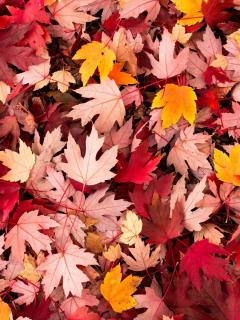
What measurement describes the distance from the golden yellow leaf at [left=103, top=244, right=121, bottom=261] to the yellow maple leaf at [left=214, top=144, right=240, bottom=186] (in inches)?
22.2

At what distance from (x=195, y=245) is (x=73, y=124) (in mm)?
801

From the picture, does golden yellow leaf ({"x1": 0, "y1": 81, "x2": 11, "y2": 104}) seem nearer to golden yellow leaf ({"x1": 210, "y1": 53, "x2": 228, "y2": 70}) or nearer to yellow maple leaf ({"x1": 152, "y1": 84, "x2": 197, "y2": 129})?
yellow maple leaf ({"x1": 152, "y1": 84, "x2": 197, "y2": 129})

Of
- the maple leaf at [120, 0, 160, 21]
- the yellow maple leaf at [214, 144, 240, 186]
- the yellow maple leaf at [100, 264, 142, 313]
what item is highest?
the maple leaf at [120, 0, 160, 21]

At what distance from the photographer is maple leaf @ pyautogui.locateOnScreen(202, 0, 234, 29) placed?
121 cm

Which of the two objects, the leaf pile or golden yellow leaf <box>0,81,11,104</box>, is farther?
golden yellow leaf <box>0,81,11,104</box>

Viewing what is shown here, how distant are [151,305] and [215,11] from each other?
1.37 meters

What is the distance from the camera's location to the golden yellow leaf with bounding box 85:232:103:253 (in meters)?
1.21

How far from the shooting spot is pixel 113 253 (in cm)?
120

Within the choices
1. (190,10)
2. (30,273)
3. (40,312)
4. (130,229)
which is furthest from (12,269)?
(190,10)

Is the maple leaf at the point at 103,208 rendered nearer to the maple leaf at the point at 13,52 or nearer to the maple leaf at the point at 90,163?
the maple leaf at the point at 90,163

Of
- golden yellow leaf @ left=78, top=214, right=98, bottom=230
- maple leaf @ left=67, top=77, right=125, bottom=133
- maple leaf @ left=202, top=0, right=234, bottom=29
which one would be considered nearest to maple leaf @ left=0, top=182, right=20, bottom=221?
golden yellow leaf @ left=78, top=214, right=98, bottom=230

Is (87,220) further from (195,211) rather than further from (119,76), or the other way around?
(119,76)

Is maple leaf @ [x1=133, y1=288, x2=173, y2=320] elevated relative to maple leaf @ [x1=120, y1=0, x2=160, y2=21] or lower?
lower

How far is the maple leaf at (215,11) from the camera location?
1.21m
